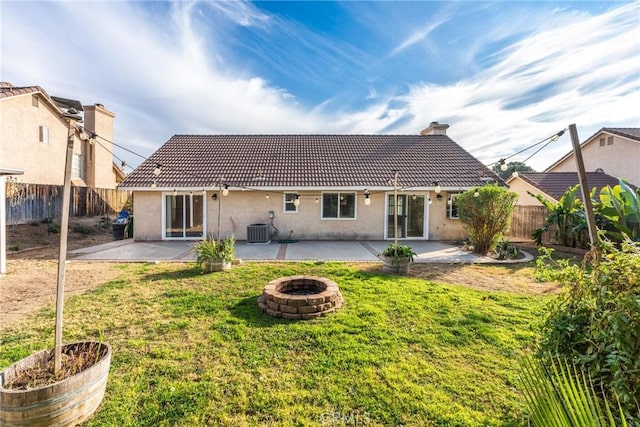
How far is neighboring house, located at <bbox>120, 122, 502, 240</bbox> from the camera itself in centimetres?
1313

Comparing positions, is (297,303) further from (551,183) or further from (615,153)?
(615,153)

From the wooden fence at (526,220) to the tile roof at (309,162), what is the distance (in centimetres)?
A: 221

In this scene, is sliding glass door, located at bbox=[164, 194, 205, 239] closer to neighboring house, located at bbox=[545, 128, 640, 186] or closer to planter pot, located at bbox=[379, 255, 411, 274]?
planter pot, located at bbox=[379, 255, 411, 274]

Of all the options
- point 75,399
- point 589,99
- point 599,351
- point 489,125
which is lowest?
point 75,399

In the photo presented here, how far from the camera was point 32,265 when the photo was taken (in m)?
8.73

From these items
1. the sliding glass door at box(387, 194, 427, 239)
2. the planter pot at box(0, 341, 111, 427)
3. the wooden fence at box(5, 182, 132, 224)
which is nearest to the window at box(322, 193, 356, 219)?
the sliding glass door at box(387, 194, 427, 239)

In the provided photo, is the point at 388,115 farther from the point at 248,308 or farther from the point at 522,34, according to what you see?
the point at 248,308

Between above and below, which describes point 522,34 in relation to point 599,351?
above

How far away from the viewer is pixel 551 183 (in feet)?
56.8

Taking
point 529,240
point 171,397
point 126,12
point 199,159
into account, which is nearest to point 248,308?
point 171,397

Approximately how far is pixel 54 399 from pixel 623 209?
1400cm

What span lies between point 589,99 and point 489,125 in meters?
6.90

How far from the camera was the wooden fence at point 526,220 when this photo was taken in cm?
1391

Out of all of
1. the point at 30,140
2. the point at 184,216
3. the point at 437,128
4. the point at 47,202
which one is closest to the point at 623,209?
the point at 437,128
